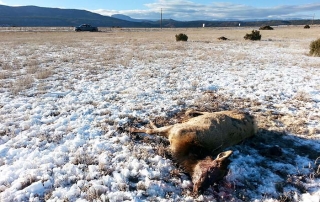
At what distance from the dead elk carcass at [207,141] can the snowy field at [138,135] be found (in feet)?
0.90

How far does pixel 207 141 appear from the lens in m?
3.91

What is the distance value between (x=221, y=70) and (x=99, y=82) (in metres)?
5.18

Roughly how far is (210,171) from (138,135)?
219 cm

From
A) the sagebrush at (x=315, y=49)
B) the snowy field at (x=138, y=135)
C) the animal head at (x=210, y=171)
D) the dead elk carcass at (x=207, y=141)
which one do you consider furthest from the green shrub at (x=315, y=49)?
the animal head at (x=210, y=171)

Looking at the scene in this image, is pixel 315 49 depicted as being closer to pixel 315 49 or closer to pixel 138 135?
pixel 315 49

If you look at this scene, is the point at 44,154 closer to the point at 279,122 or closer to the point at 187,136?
the point at 187,136

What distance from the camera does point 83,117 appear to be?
5910 millimetres

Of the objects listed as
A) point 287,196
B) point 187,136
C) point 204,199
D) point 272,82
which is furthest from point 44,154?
point 272,82

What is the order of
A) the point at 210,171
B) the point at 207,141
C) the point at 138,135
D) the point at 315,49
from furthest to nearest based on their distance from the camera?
the point at 315,49 < the point at 138,135 < the point at 207,141 < the point at 210,171

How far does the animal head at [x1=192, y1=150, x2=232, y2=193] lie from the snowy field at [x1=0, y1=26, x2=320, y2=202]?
11.5 inches

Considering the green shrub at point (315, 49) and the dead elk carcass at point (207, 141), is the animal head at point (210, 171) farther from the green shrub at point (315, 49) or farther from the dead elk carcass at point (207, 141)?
the green shrub at point (315, 49)

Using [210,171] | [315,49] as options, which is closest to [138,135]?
[210,171]

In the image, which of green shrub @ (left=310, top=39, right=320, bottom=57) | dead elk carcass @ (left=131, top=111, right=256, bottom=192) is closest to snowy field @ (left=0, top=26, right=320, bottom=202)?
dead elk carcass @ (left=131, top=111, right=256, bottom=192)

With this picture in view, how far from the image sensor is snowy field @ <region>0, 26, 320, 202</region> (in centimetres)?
358
